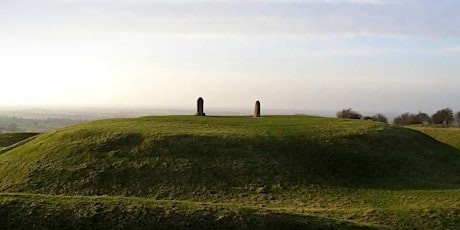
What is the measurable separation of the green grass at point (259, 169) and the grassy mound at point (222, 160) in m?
0.06

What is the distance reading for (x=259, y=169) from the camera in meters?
25.5

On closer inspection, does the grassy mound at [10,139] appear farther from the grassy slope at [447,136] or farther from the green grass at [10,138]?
the grassy slope at [447,136]

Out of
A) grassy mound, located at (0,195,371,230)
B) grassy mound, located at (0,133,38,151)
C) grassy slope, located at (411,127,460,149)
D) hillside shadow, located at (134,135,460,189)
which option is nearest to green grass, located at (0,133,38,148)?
grassy mound, located at (0,133,38,151)

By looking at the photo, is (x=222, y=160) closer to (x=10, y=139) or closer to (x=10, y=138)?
(x=10, y=139)

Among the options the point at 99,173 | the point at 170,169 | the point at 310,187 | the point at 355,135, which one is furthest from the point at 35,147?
the point at 355,135

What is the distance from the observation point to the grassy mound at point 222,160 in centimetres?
2412

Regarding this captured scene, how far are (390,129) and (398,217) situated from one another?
597 inches

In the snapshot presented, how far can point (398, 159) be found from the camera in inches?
1101

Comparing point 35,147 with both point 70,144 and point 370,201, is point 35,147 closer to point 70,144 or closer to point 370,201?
point 70,144

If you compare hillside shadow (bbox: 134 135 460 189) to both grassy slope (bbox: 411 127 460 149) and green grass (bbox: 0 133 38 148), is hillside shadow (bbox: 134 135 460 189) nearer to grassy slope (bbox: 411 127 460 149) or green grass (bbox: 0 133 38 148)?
grassy slope (bbox: 411 127 460 149)

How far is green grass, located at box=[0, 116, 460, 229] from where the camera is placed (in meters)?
21.3

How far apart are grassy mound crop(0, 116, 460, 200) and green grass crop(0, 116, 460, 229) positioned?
0.06 m

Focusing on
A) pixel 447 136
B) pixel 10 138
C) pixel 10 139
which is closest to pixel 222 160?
pixel 447 136

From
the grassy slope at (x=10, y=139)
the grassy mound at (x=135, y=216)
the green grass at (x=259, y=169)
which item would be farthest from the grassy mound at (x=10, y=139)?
the grassy mound at (x=135, y=216)
